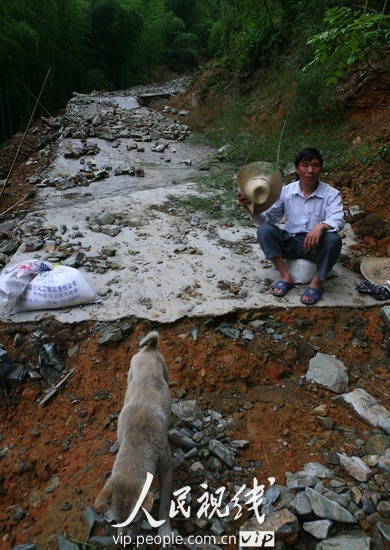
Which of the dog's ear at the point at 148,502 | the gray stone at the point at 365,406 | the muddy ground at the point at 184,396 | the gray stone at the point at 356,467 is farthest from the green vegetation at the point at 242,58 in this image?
the dog's ear at the point at 148,502

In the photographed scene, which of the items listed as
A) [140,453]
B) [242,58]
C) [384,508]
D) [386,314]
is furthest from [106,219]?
[242,58]

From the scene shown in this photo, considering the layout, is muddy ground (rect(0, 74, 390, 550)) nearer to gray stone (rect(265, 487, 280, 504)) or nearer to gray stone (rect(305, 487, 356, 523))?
gray stone (rect(265, 487, 280, 504))

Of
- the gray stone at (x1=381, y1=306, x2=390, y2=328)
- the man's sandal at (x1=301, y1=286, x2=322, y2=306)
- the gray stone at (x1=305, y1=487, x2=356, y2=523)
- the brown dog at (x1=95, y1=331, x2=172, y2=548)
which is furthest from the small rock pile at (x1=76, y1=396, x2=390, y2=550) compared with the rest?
the man's sandal at (x1=301, y1=286, x2=322, y2=306)

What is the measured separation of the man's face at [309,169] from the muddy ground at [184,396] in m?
1.12

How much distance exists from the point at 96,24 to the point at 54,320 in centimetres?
2070

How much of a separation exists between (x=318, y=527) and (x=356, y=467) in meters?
0.45

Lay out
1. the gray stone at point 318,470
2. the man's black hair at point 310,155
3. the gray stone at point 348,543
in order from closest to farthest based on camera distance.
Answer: the gray stone at point 348,543, the gray stone at point 318,470, the man's black hair at point 310,155

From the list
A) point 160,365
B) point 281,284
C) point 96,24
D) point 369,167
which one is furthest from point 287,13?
point 96,24

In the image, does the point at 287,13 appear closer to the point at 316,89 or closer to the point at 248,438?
the point at 316,89

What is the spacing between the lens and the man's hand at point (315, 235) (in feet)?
10.7

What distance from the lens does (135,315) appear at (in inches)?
133

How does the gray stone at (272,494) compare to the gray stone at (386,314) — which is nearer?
the gray stone at (272,494)

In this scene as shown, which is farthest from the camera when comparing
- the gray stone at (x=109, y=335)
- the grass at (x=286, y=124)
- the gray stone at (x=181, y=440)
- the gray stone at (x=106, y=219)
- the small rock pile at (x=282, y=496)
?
the grass at (x=286, y=124)

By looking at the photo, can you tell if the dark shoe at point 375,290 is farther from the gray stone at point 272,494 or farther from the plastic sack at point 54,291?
the plastic sack at point 54,291
